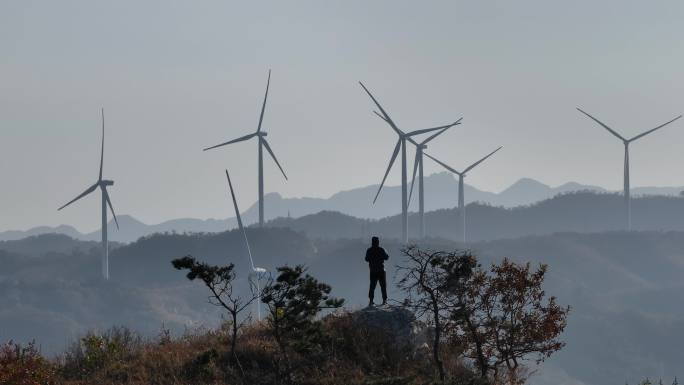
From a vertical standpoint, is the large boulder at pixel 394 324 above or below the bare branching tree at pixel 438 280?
below

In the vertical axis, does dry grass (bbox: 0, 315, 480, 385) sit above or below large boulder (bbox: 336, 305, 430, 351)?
below

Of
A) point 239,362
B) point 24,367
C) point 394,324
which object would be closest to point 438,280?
point 394,324

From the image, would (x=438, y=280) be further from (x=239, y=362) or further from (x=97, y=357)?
(x=97, y=357)

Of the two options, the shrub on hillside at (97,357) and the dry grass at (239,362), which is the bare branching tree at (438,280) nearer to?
the dry grass at (239,362)

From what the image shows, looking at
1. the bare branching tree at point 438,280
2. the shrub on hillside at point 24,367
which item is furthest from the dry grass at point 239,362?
the bare branching tree at point 438,280

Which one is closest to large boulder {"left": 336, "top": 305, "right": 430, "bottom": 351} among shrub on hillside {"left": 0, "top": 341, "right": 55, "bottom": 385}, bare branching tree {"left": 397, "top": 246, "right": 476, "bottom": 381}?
bare branching tree {"left": 397, "top": 246, "right": 476, "bottom": 381}

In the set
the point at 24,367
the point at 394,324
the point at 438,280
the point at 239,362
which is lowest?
the point at 239,362

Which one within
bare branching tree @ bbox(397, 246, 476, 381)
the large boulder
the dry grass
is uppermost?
bare branching tree @ bbox(397, 246, 476, 381)

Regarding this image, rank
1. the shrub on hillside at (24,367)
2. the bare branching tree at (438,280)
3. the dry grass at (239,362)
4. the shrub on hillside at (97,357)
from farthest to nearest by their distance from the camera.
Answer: the bare branching tree at (438,280) → the shrub on hillside at (97,357) → the dry grass at (239,362) → the shrub on hillside at (24,367)

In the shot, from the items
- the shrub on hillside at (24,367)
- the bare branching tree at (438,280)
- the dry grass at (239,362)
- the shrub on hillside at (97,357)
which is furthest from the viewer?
the bare branching tree at (438,280)

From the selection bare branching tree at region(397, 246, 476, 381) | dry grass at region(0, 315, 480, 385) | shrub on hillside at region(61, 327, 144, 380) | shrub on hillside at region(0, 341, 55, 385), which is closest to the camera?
shrub on hillside at region(0, 341, 55, 385)

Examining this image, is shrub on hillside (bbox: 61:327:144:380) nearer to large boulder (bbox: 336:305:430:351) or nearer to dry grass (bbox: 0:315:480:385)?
dry grass (bbox: 0:315:480:385)

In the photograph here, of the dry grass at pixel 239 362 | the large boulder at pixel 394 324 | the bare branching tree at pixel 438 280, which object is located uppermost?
the bare branching tree at pixel 438 280

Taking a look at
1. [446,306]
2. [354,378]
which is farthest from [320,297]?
[446,306]
